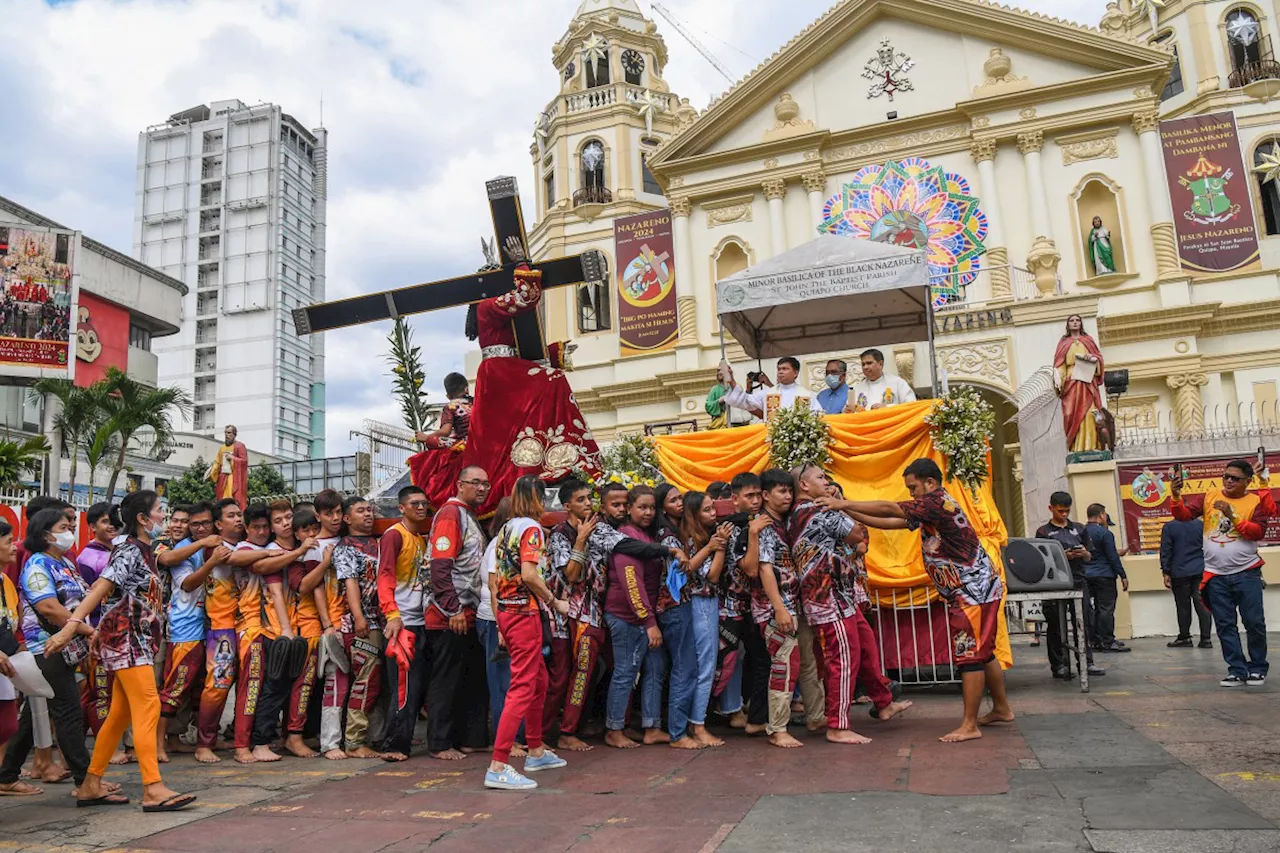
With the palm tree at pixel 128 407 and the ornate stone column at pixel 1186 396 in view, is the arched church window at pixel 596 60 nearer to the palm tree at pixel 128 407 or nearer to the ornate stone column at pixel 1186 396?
the palm tree at pixel 128 407

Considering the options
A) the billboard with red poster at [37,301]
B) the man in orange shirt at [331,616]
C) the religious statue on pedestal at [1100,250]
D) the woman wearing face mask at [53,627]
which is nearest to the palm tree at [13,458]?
the billboard with red poster at [37,301]

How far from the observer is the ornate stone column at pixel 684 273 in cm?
2467

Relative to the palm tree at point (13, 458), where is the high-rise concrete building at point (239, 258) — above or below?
above

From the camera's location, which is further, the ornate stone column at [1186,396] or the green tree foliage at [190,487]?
the green tree foliage at [190,487]

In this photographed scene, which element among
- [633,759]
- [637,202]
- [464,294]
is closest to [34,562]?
[633,759]

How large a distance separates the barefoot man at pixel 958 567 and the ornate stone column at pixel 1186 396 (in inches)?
696

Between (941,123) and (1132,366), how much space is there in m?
7.46

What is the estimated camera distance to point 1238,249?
2114 cm

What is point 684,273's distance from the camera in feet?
82.2

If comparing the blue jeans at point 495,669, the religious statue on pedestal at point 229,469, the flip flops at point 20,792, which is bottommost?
the flip flops at point 20,792

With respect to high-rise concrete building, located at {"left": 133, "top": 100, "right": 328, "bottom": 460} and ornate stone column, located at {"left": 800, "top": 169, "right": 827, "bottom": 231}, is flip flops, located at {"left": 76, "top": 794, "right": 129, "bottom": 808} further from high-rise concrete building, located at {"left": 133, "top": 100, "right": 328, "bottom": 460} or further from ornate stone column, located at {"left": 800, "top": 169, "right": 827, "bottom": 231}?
high-rise concrete building, located at {"left": 133, "top": 100, "right": 328, "bottom": 460}

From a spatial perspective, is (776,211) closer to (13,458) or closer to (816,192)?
(816,192)

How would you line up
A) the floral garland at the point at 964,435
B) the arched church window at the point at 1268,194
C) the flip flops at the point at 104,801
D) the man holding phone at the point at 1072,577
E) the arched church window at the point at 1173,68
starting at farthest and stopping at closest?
1. the arched church window at the point at 1173,68
2. the arched church window at the point at 1268,194
3. the man holding phone at the point at 1072,577
4. the floral garland at the point at 964,435
5. the flip flops at the point at 104,801

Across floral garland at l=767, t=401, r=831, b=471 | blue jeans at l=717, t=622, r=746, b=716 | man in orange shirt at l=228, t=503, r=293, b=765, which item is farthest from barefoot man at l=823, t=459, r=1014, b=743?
man in orange shirt at l=228, t=503, r=293, b=765
